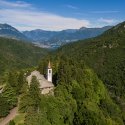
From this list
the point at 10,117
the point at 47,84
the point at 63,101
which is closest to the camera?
the point at 10,117

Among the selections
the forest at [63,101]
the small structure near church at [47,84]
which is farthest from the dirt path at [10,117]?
the small structure near church at [47,84]

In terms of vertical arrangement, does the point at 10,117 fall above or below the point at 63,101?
below

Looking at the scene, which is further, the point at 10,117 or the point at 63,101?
the point at 63,101

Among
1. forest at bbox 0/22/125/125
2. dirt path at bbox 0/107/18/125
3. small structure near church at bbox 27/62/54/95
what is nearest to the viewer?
forest at bbox 0/22/125/125

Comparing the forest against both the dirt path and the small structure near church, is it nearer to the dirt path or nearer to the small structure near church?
the dirt path

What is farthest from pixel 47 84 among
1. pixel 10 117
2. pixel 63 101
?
pixel 10 117

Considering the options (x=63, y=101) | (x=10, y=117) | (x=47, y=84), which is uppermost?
(x=63, y=101)

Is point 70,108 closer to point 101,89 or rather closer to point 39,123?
point 39,123

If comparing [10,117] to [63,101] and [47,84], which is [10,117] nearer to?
[63,101]

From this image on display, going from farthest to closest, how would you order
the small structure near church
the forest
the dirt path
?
1. the small structure near church
2. the dirt path
3. the forest

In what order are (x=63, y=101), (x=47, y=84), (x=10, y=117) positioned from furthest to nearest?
(x=47, y=84) < (x=63, y=101) < (x=10, y=117)

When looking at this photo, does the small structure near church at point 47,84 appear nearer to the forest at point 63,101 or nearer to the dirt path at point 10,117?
the forest at point 63,101

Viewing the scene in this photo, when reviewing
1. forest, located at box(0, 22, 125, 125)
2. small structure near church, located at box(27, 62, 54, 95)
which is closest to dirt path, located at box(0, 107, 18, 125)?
forest, located at box(0, 22, 125, 125)
